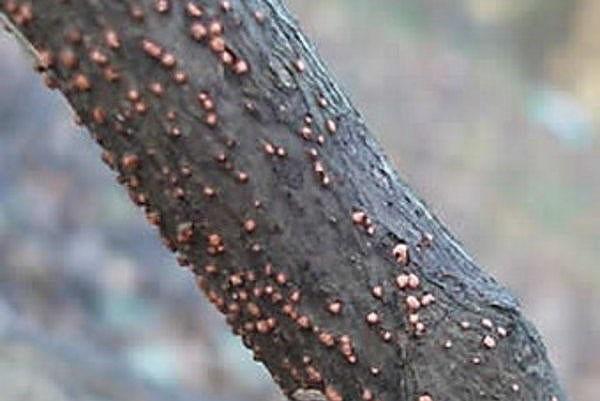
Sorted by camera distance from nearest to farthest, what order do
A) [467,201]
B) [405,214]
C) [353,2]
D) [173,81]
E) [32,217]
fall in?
[173,81], [405,214], [32,217], [467,201], [353,2]

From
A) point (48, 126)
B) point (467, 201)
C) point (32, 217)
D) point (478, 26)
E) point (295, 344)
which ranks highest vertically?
point (478, 26)

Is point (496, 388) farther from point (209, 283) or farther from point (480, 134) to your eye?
point (480, 134)

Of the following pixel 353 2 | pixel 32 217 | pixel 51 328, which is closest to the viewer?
pixel 51 328

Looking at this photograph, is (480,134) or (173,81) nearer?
(173,81)

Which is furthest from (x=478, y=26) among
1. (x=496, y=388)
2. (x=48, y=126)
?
(x=496, y=388)

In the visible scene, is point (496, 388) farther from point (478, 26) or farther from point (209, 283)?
point (478, 26)

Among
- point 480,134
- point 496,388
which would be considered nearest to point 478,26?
point 480,134

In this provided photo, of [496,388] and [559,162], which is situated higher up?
[559,162]
